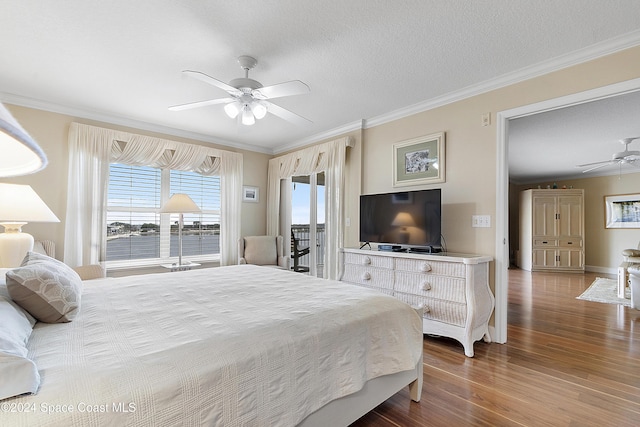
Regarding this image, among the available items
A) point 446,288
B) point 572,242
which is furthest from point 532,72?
point 572,242

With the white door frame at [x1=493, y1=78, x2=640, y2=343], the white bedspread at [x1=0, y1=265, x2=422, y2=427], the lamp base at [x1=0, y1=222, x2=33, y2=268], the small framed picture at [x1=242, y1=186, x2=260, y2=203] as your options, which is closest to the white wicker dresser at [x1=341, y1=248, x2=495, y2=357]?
the white door frame at [x1=493, y1=78, x2=640, y2=343]

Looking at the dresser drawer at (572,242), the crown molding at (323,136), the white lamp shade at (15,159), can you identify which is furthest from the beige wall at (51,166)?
the dresser drawer at (572,242)

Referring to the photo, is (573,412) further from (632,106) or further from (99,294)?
(632,106)

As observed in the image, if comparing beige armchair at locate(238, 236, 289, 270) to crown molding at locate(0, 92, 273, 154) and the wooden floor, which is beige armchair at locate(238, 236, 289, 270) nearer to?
crown molding at locate(0, 92, 273, 154)

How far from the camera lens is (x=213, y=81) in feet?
7.26

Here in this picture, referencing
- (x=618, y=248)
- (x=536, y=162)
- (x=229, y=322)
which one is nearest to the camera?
(x=229, y=322)

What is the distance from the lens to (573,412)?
1829 millimetres

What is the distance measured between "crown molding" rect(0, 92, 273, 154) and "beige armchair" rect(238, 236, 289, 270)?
66.0 inches

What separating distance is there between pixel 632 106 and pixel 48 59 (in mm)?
5837

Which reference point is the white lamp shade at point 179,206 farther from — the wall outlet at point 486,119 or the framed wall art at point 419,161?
the wall outlet at point 486,119

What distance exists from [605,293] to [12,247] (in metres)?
7.70

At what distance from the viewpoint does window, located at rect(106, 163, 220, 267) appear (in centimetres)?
412

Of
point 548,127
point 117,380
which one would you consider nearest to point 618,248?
point 548,127

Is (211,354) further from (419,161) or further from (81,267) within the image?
(419,161)
